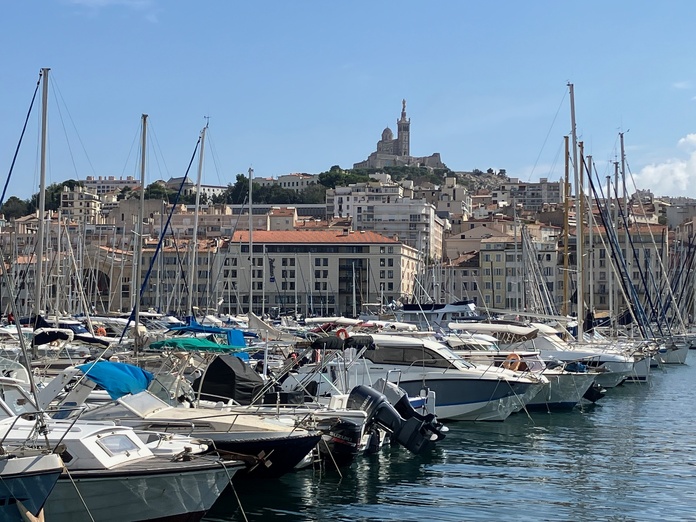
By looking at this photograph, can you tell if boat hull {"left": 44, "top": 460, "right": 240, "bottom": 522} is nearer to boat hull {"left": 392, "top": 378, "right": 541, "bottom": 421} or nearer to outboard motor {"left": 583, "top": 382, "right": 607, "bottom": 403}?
boat hull {"left": 392, "top": 378, "right": 541, "bottom": 421}

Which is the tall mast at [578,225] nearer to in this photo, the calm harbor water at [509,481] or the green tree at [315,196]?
the calm harbor water at [509,481]

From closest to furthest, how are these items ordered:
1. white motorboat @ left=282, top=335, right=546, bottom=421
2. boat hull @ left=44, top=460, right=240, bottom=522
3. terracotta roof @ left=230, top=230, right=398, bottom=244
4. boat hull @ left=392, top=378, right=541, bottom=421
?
boat hull @ left=44, top=460, right=240, bottom=522 → white motorboat @ left=282, top=335, right=546, bottom=421 → boat hull @ left=392, top=378, right=541, bottom=421 → terracotta roof @ left=230, top=230, right=398, bottom=244

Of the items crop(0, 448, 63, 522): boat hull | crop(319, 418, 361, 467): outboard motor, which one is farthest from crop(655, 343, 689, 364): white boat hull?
crop(0, 448, 63, 522): boat hull

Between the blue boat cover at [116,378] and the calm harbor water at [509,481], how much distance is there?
8.61 ft

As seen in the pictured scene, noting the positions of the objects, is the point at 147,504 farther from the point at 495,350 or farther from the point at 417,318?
the point at 417,318

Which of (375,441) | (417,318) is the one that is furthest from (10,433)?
(417,318)

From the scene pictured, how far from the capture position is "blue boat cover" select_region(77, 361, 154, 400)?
64.6 ft

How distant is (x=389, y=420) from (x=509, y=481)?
285cm

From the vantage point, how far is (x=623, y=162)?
69562mm

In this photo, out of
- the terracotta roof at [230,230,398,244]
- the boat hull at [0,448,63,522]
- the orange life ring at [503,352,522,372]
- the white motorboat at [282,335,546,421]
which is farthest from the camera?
the terracotta roof at [230,230,398,244]

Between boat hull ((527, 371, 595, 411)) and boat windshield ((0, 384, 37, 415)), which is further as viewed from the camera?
boat hull ((527, 371, 595, 411))

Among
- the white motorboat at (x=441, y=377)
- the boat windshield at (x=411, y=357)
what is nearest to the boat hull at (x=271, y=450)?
the white motorboat at (x=441, y=377)

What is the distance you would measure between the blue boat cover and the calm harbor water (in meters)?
2.63

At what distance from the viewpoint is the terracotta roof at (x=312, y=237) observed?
4814 inches
